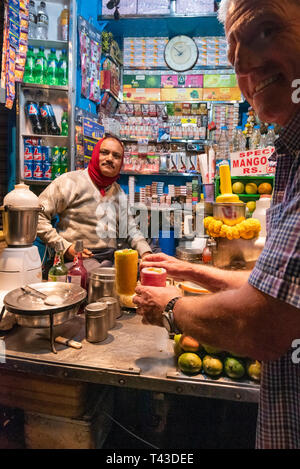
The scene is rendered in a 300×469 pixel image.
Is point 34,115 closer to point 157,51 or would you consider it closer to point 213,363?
point 157,51

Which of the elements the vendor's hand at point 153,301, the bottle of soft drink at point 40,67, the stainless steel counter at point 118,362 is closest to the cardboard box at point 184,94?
the bottle of soft drink at point 40,67

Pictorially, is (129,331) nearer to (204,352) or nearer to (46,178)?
(204,352)

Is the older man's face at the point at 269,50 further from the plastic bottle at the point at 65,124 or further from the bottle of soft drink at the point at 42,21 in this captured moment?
the bottle of soft drink at the point at 42,21

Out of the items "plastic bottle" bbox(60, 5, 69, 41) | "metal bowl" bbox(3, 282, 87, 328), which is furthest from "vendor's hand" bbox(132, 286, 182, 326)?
"plastic bottle" bbox(60, 5, 69, 41)

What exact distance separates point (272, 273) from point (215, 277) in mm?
625

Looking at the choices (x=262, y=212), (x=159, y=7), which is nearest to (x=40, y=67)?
(x=159, y=7)

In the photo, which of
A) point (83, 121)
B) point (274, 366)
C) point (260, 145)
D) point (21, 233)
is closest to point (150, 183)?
point (83, 121)

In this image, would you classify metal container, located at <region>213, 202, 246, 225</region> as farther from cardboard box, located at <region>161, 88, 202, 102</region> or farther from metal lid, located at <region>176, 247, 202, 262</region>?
cardboard box, located at <region>161, 88, 202, 102</region>

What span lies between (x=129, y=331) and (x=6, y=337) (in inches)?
21.3

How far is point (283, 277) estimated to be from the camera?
25.1 inches

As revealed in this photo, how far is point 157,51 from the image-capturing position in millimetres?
5465

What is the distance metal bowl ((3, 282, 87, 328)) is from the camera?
45.6 inches

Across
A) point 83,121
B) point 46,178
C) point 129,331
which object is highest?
point 83,121

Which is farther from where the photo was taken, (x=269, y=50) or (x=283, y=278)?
(x=269, y=50)
